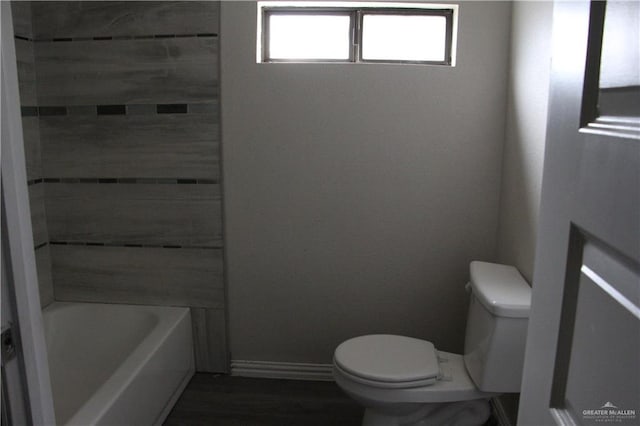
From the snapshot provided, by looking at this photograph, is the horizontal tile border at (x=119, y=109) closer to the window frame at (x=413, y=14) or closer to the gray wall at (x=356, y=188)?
the gray wall at (x=356, y=188)

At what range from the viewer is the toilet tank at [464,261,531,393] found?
1.82 m

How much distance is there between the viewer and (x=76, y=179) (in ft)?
8.53

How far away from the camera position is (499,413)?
2.29m

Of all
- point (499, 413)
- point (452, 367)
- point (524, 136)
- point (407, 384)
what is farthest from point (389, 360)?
point (524, 136)

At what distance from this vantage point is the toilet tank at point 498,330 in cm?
182

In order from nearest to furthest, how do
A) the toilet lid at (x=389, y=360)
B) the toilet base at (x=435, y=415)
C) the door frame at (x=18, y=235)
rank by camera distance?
the door frame at (x=18, y=235)
the toilet lid at (x=389, y=360)
the toilet base at (x=435, y=415)

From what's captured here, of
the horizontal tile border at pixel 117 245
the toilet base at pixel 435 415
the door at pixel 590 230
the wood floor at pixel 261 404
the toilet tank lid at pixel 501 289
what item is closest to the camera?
the door at pixel 590 230

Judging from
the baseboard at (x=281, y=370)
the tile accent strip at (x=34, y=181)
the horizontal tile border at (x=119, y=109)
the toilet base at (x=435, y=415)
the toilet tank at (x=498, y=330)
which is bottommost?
the baseboard at (x=281, y=370)

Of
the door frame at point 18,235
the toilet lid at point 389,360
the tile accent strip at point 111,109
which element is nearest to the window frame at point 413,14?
the tile accent strip at point 111,109

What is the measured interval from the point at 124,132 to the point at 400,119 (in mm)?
1348

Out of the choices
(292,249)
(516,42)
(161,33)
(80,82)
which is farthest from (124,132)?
(516,42)

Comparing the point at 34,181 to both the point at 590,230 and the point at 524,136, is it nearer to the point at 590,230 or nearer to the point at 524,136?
the point at 524,136

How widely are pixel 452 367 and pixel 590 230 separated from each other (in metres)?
1.57

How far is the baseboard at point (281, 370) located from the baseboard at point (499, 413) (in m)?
0.80
